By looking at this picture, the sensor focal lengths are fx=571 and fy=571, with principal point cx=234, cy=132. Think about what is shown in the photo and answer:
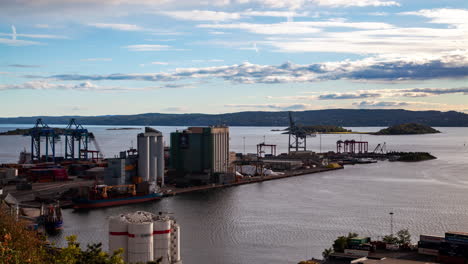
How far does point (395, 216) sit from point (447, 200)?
557 centimetres

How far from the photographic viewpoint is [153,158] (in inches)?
1163

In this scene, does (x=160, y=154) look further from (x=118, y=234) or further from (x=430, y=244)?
(x=430, y=244)

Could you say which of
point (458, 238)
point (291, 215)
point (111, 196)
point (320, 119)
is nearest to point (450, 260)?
point (458, 238)

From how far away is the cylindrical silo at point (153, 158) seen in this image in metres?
29.3

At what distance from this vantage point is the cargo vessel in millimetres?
24031

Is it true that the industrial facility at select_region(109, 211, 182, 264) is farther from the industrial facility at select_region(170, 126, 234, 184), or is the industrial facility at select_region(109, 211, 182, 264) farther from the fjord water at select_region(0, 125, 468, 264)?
the industrial facility at select_region(170, 126, 234, 184)

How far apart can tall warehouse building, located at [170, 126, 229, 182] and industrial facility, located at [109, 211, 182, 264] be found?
21.2 metres

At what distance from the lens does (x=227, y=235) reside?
17359 millimetres

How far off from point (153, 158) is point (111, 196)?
4550 millimetres

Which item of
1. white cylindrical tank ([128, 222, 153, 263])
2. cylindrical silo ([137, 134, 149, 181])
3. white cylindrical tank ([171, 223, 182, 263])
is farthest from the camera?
cylindrical silo ([137, 134, 149, 181])

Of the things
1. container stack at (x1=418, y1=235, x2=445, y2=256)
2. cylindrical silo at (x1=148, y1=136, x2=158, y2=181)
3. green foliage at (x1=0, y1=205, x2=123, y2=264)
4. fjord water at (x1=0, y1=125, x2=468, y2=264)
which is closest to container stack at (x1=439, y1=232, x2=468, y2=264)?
container stack at (x1=418, y1=235, x2=445, y2=256)

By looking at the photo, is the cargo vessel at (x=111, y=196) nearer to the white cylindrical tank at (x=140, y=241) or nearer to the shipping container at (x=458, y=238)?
the white cylindrical tank at (x=140, y=241)

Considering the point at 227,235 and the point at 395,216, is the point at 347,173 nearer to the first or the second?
the point at 395,216

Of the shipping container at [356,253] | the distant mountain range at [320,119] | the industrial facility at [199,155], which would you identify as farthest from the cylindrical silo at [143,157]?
the distant mountain range at [320,119]
